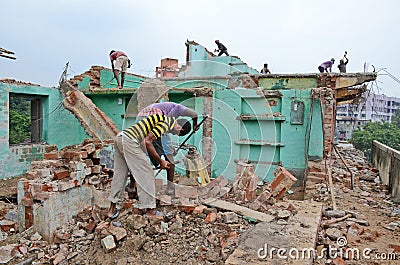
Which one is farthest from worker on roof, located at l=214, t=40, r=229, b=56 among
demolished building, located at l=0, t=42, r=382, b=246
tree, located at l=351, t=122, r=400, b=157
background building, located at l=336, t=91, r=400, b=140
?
tree, located at l=351, t=122, r=400, b=157

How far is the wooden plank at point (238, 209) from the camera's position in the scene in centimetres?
346

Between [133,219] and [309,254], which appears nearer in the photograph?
[309,254]

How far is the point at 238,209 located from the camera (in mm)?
3643

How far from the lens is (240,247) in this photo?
276 centimetres

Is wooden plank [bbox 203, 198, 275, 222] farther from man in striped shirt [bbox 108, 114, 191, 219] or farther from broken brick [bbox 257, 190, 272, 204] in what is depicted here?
man in striped shirt [bbox 108, 114, 191, 219]

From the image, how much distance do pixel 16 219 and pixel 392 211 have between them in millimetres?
5523

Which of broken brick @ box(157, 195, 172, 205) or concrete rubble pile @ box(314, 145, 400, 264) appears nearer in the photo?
concrete rubble pile @ box(314, 145, 400, 264)

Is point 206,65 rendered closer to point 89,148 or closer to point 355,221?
point 89,148

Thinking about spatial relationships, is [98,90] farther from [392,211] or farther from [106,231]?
[392,211]

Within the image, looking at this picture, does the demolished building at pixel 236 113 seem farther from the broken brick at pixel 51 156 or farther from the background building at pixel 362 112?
the broken brick at pixel 51 156

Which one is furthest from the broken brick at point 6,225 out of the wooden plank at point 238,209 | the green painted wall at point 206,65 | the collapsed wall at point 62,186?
the green painted wall at point 206,65

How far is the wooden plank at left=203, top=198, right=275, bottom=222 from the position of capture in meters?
3.46

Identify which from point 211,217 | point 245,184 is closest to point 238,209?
point 211,217

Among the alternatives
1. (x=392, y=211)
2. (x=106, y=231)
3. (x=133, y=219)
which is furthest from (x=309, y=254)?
(x=392, y=211)
